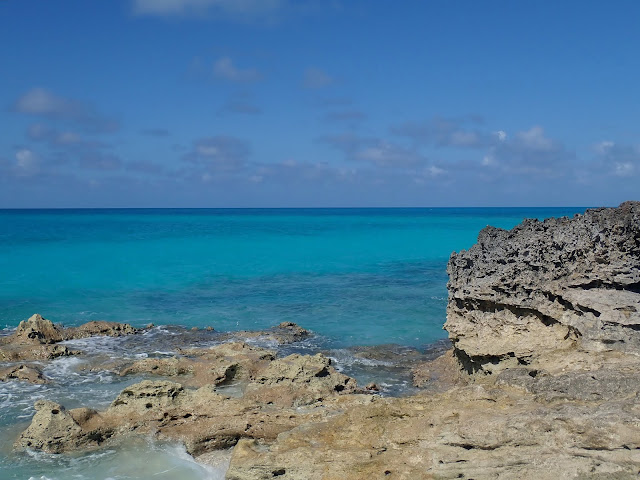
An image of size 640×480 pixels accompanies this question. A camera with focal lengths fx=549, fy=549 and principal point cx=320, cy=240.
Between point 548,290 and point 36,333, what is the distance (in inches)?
502

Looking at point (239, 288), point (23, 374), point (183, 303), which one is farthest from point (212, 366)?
point (239, 288)

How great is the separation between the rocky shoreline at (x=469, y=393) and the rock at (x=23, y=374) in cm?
5

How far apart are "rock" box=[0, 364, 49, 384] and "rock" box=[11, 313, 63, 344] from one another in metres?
2.33

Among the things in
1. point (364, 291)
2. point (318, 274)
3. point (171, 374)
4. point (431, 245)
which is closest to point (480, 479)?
point (171, 374)

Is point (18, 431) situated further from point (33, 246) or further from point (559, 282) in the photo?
point (33, 246)

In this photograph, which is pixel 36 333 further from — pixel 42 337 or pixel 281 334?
pixel 281 334

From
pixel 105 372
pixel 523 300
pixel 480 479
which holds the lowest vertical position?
pixel 105 372

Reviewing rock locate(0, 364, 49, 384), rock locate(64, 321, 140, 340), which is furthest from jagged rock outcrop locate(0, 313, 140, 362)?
rock locate(0, 364, 49, 384)

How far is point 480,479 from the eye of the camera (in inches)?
206

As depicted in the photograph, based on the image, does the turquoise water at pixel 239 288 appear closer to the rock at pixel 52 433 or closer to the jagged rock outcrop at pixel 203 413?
the jagged rock outcrop at pixel 203 413

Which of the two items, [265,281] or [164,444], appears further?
[265,281]

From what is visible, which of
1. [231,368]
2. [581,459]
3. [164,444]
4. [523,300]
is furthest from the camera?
[231,368]

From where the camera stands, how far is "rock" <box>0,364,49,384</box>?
11.7 metres

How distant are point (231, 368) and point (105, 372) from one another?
309cm
